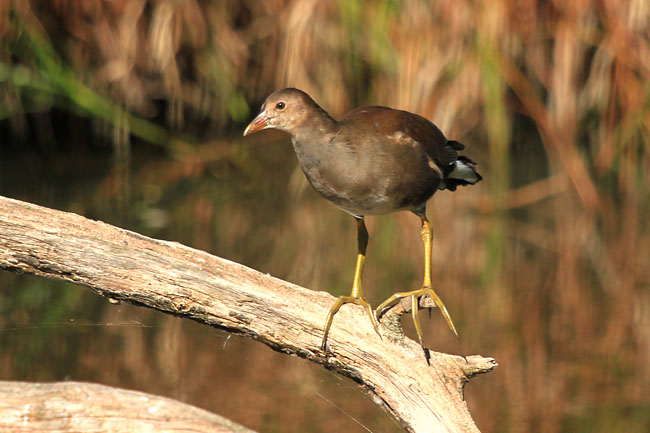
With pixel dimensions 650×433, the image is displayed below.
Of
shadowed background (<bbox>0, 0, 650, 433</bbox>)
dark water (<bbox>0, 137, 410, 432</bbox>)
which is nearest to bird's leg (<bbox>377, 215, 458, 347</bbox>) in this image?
dark water (<bbox>0, 137, 410, 432</bbox>)

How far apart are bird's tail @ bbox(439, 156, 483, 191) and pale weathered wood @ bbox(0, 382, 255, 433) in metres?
Result: 1.24

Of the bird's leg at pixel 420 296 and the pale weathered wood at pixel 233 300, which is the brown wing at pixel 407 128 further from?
the pale weathered wood at pixel 233 300

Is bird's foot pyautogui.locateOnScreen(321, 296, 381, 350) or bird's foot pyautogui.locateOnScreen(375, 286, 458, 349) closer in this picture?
bird's foot pyautogui.locateOnScreen(321, 296, 381, 350)

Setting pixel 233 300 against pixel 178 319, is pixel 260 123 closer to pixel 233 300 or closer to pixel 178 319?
pixel 233 300

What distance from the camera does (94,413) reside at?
96.0 inches

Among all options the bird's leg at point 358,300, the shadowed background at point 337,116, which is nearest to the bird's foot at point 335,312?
the bird's leg at point 358,300

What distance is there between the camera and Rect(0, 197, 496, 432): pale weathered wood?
253 centimetres

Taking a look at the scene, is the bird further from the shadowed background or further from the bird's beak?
the shadowed background

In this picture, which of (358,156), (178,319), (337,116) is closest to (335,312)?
(358,156)

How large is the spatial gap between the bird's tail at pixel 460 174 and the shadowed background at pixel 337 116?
4.26 ft

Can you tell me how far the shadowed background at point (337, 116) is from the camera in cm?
468

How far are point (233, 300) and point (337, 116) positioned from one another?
170 inches

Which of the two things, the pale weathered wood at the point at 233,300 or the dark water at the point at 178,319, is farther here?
the dark water at the point at 178,319

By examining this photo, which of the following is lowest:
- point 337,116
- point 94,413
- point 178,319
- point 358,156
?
point 94,413
